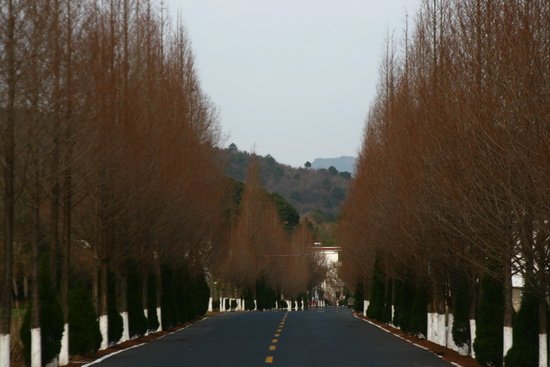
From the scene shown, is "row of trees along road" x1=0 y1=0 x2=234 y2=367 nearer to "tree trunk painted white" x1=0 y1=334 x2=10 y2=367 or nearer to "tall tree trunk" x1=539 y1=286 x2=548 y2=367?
"tree trunk painted white" x1=0 y1=334 x2=10 y2=367

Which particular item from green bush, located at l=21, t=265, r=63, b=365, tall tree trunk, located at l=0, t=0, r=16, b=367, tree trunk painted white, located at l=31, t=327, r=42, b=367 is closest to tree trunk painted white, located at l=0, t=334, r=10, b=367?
tall tree trunk, located at l=0, t=0, r=16, b=367

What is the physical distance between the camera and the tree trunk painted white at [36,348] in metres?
21.2

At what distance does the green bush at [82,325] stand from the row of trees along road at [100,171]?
33 mm

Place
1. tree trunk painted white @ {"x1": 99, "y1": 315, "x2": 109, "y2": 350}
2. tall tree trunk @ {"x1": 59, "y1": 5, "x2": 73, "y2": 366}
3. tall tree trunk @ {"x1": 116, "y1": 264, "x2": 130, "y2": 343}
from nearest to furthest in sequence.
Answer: tall tree trunk @ {"x1": 59, "y1": 5, "x2": 73, "y2": 366}
tree trunk painted white @ {"x1": 99, "y1": 315, "x2": 109, "y2": 350}
tall tree trunk @ {"x1": 116, "y1": 264, "x2": 130, "y2": 343}

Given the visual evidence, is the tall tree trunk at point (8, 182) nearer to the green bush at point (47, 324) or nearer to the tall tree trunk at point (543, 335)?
the green bush at point (47, 324)

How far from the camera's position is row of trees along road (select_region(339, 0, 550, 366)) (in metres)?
16.9

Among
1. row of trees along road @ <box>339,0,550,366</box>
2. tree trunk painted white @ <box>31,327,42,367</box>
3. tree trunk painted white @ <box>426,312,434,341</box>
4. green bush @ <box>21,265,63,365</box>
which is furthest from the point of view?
tree trunk painted white @ <box>426,312,434,341</box>

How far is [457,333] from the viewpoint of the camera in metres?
28.4

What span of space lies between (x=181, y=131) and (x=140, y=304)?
8.59 m

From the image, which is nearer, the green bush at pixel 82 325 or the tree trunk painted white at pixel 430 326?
the green bush at pixel 82 325

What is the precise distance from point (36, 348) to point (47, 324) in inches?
50.5

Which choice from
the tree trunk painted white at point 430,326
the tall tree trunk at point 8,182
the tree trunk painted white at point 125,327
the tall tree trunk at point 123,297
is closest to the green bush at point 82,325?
the tall tree trunk at point 123,297

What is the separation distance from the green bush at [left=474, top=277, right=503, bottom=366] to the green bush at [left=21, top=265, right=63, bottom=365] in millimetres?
8112

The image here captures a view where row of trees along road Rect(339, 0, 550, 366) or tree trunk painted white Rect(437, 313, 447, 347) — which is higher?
row of trees along road Rect(339, 0, 550, 366)
